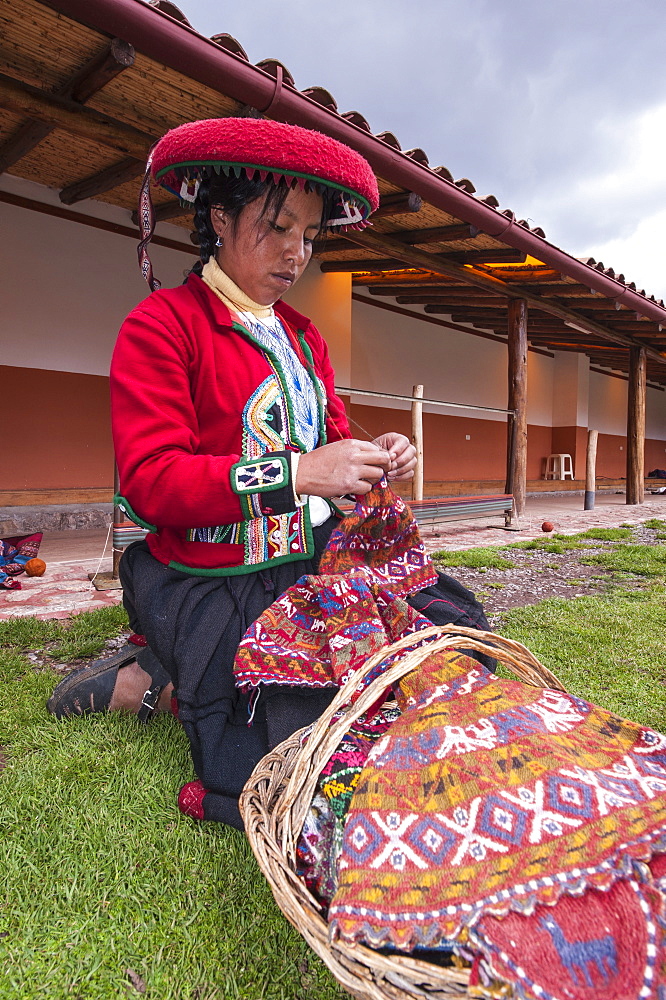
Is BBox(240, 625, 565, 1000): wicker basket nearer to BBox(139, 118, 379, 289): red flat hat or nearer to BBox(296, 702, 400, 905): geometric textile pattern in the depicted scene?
BBox(296, 702, 400, 905): geometric textile pattern

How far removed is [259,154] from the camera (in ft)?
4.04

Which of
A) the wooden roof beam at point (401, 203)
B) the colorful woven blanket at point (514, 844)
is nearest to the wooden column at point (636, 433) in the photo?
the wooden roof beam at point (401, 203)

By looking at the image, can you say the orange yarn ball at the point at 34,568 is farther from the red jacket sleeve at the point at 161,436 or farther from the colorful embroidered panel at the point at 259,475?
the colorful embroidered panel at the point at 259,475

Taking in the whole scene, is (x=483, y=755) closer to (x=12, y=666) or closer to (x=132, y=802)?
(x=132, y=802)

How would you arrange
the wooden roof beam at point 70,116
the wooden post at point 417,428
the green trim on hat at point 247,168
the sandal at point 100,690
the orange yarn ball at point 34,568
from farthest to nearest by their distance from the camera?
the wooden post at point 417,428 → the orange yarn ball at point 34,568 → the wooden roof beam at point 70,116 → the sandal at point 100,690 → the green trim on hat at point 247,168

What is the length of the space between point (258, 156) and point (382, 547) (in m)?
0.86

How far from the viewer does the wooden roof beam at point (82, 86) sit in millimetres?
2885

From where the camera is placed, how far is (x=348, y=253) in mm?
6895

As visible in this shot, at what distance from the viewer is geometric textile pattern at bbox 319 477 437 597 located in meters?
1.31

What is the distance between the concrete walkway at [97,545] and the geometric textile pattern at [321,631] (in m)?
2.07

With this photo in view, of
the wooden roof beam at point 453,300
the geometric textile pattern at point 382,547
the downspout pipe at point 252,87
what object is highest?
the wooden roof beam at point 453,300

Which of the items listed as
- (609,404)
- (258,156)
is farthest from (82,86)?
(609,404)

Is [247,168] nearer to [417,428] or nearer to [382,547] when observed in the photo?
[382,547]

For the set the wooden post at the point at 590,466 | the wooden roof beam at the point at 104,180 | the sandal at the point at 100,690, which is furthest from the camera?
the wooden post at the point at 590,466
